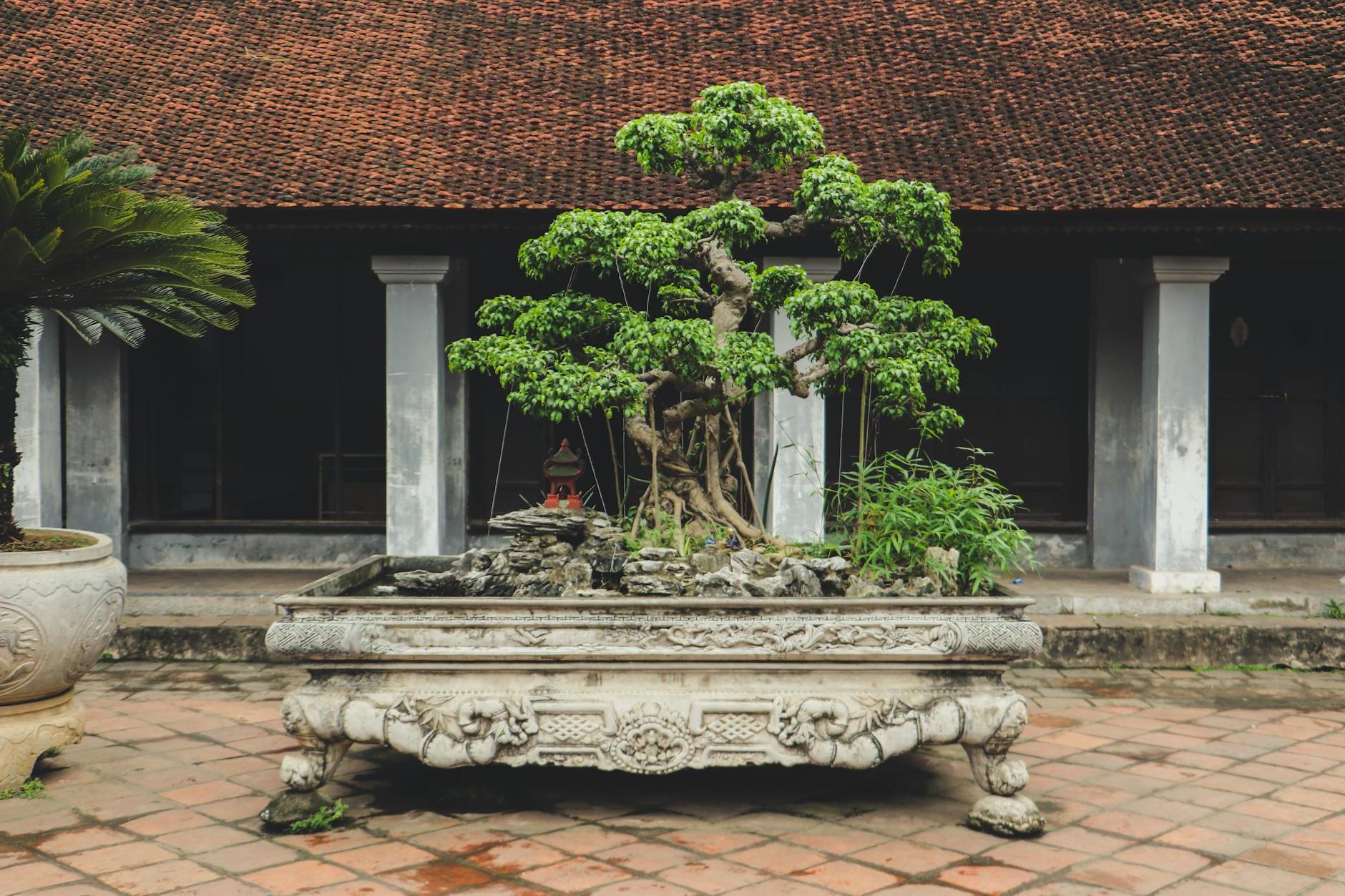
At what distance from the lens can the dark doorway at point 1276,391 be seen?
402 inches

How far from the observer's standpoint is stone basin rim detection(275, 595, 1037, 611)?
13.2ft

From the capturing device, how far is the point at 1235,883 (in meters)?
3.62

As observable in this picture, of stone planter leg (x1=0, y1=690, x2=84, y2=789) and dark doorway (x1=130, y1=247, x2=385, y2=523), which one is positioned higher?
dark doorway (x1=130, y1=247, x2=385, y2=523)

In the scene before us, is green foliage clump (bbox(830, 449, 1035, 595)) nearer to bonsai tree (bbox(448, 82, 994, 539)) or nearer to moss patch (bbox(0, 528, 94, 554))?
bonsai tree (bbox(448, 82, 994, 539))

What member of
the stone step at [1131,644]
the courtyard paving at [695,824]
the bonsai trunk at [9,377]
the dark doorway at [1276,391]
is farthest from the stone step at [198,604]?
the dark doorway at [1276,391]

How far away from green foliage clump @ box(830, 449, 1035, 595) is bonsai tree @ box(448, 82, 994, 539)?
1.36 feet

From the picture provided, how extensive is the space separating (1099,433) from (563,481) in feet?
15.1

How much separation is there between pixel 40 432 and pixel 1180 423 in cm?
861

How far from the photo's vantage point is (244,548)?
1015cm

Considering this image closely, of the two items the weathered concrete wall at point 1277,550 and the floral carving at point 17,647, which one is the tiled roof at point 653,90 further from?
the floral carving at point 17,647

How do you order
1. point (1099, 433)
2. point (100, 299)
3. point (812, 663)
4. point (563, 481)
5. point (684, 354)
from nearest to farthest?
point (812, 663), point (684, 354), point (100, 299), point (563, 481), point (1099, 433)

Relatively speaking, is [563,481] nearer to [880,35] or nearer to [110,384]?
[110,384]

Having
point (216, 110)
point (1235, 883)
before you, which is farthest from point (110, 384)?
point (1235, 883)

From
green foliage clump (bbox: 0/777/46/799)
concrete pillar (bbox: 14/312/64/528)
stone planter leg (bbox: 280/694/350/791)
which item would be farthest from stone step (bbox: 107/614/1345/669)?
stone planter leg (bbox: 280/694/350/791)
